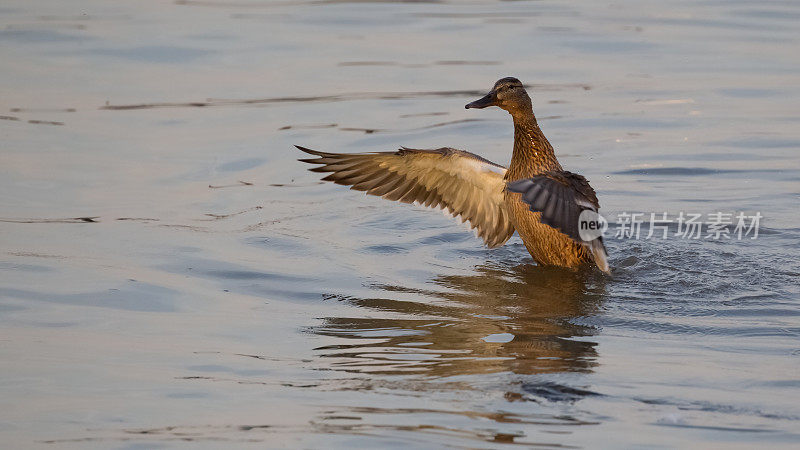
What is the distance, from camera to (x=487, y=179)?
845cm

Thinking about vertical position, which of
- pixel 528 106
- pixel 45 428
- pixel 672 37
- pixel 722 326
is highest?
pixel 672 37

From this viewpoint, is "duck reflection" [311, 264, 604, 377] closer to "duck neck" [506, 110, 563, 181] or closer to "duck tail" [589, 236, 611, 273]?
"duck tail" [589, 236, 611, 273]

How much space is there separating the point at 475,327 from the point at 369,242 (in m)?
2.05

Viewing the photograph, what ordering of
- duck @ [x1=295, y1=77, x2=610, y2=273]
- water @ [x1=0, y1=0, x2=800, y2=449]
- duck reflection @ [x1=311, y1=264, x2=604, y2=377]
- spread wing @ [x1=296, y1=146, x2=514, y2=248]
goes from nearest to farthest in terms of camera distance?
water @ [x1=0, y1=0, x2=800, y2=449] < duck reflection @ [x1=311, y1=264, x2=604, y2=377] < duck @ [x1=295, y1=77, x2=610, y2=273] < spread wing @ [x1=296, y1=146, x2=514, y2=248]

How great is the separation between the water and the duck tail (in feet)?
0.57

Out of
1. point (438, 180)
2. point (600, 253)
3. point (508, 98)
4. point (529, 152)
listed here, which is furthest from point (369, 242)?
point (600, 253)

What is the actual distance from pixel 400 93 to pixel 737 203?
4231mm

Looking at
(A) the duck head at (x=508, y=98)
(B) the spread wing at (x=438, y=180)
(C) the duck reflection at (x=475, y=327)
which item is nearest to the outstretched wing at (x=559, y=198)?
(C) the duck reflection at (x=475, y=327)

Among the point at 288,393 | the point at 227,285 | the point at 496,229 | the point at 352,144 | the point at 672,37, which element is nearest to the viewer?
the point at 288,393

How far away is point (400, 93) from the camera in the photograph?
40.3ft

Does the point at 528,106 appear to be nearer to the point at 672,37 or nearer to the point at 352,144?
the point at 352,144

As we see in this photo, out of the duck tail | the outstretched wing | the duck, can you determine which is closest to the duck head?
the duck

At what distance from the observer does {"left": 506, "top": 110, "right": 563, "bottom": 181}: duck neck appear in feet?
26.3

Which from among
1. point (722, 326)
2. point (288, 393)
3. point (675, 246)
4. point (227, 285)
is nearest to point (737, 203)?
point (675, 246)
